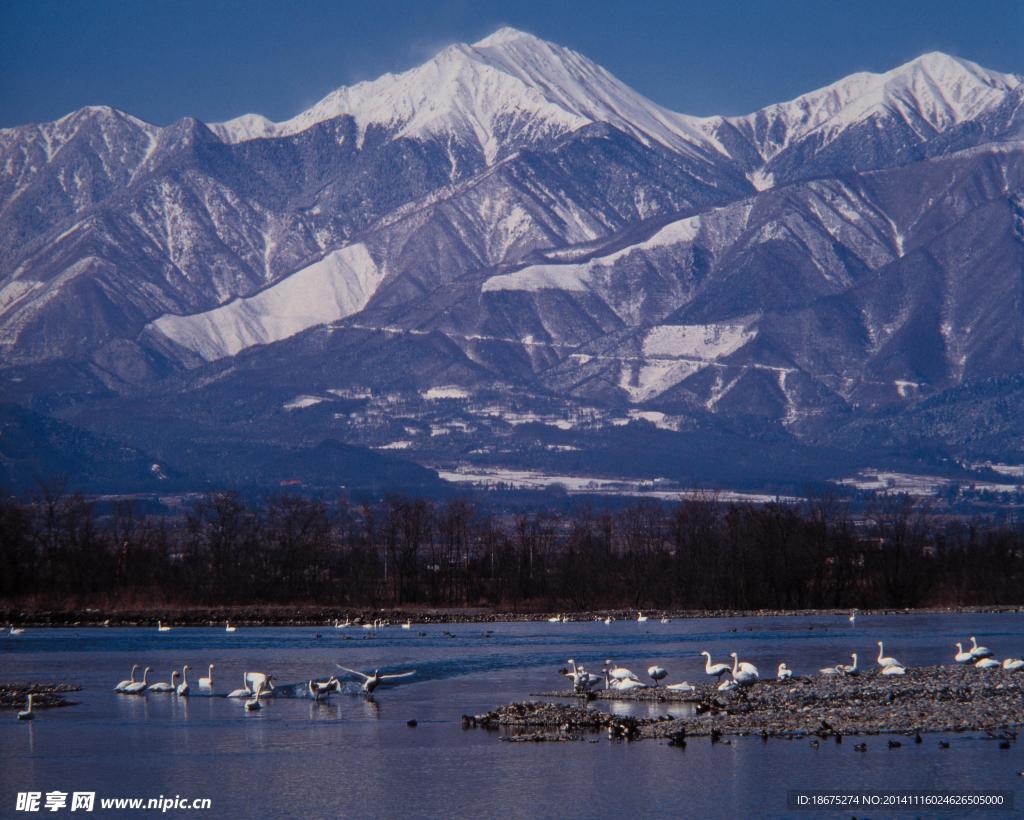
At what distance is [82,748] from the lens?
4244cm

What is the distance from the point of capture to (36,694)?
53.4 meters

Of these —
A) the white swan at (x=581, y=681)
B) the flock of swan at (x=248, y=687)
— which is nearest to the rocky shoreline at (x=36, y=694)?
the flock of swan at (x=248, y=687)

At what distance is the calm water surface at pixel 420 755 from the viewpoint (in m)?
35.5

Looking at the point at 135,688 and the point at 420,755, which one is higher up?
the point at 135,688

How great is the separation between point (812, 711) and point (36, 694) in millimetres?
22611

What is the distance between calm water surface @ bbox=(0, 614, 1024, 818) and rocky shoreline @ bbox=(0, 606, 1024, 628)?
26678mm

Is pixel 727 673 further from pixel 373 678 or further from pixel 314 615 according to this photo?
pixel 314 615

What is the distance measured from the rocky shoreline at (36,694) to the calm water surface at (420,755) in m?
0.72

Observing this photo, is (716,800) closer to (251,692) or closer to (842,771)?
(842,771)

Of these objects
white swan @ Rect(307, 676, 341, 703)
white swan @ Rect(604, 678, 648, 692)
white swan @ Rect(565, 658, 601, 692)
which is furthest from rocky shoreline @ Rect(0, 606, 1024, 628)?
white swan @ Rect(604, 678, 648, 692)

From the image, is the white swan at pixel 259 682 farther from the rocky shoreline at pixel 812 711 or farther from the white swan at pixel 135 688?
the rocky shoreline at pixel 812 711

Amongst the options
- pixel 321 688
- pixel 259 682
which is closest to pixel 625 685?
pixel 321 688

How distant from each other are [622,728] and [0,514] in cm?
7712

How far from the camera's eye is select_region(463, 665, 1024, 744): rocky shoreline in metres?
41.8
